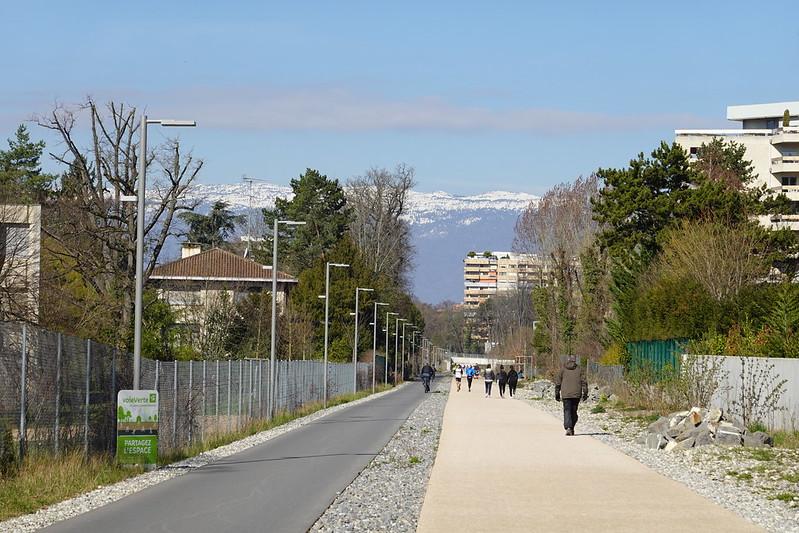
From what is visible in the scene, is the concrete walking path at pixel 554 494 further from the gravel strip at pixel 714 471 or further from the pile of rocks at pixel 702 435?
the pile of rocks at pixel 702 435

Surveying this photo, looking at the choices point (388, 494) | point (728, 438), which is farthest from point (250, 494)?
point (728, 438)

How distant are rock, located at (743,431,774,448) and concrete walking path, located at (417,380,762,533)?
2862 millimetres

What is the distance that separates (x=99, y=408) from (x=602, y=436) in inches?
557

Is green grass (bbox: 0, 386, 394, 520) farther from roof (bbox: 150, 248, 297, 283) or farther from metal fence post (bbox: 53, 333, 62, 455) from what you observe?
roof (bbox: 150, 248, 297, 283)

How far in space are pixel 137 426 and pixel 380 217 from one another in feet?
330

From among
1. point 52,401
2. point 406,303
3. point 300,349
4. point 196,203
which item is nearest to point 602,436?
point 52,401

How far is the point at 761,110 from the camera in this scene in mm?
130000

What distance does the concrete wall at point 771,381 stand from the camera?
29.4 meters

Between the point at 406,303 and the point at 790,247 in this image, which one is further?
the point at 406,303

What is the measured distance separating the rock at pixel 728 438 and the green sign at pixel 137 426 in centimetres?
1205

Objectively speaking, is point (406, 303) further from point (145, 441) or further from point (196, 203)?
point (145, 441)

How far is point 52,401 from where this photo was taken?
19.8m

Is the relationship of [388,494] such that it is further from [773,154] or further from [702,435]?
[773,154]

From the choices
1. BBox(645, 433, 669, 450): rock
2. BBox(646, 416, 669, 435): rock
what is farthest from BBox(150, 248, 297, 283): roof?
BBox(645, 433, 669, 450): rock
